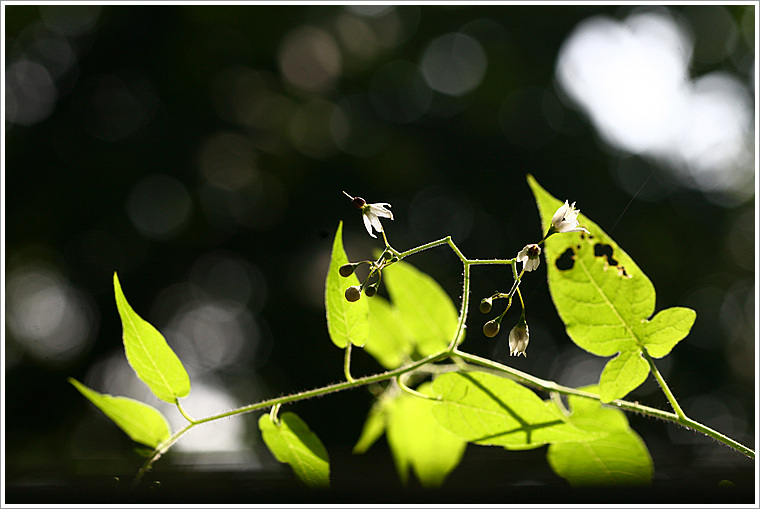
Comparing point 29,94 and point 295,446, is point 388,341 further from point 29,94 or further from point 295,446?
point 29,94

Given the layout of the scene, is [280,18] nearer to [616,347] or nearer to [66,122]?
[66,122]

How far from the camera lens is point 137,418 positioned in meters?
0.20

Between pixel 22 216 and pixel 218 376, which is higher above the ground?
pixel 22 216

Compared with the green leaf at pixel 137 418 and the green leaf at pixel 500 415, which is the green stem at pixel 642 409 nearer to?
the green leaf at pixel 500 415

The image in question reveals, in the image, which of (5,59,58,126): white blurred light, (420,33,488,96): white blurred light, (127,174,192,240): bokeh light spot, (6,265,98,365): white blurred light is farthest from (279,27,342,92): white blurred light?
(6,265,98,365): white blurred light

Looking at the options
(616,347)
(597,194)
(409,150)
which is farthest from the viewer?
(409,150)

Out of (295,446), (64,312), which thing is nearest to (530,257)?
(295,446)

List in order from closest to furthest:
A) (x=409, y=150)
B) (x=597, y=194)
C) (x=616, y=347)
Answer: (x=616, y=347)
(x=597, y=194)
(x=409, y=150)

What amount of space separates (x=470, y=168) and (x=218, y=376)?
0.58 m

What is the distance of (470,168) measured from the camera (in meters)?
0.98

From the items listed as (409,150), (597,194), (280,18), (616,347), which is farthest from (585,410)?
(280,18)

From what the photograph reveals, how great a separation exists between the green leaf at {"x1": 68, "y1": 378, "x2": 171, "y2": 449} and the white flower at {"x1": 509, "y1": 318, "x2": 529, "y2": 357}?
0.43 ft

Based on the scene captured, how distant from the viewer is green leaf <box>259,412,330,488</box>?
19 centimetres

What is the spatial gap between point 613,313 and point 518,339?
0.03 meters
